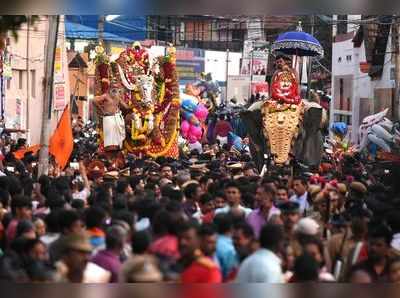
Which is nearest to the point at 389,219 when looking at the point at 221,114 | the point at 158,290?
the point at 158,290

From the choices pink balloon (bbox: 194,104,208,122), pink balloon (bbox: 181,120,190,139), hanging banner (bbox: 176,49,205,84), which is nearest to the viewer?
hanging banner (bbox: 176,49,205,84)

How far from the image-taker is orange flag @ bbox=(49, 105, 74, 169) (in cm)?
771

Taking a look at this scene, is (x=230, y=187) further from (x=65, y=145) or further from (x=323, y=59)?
(x=323, y=59)

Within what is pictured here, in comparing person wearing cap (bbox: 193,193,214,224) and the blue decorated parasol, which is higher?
the blue decorated parasol

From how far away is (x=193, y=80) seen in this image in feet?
37.1

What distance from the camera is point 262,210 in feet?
22.7

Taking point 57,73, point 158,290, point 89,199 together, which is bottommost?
point 158,290

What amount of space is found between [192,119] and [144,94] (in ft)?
10.8

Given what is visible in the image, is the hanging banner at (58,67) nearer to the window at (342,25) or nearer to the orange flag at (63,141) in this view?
the orange flag at (63,141)

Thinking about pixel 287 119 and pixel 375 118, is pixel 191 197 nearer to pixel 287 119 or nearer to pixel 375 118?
pixel 375 118

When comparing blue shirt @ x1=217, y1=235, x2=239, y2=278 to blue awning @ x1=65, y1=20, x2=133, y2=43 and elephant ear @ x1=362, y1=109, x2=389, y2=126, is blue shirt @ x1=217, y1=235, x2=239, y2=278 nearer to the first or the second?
elephant ear @ x1=362, y1=109, x2=389, y2=126

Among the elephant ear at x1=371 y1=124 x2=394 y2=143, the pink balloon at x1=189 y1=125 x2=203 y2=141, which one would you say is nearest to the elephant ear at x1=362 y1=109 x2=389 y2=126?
the elephant ear at x1=371 y1=124 x2=394 y2=143

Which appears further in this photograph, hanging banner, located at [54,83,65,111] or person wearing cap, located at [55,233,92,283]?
hanging banner, located at [54,83,65,111]

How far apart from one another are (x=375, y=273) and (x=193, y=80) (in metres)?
4.83
